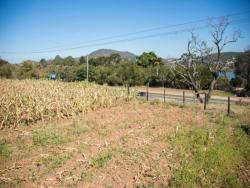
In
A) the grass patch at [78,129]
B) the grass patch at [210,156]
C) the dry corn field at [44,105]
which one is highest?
the dry corn field at [44,105]

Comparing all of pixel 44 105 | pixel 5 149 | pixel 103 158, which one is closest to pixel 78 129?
pixel 44 105

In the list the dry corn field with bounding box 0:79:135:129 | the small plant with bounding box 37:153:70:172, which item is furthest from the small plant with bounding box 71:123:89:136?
the small plant with bounding box 37:153:70:172

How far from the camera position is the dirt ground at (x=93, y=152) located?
6.46m

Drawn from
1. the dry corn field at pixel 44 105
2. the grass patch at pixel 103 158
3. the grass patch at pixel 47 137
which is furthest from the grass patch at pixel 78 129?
the grass patch at pixel 103 158

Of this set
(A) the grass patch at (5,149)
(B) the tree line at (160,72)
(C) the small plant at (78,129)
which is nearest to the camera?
(A) the grass patch at (5,149)

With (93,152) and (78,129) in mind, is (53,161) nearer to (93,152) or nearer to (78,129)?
(93,152)

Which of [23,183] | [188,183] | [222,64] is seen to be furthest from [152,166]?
[222,64]

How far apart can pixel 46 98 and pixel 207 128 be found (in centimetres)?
770

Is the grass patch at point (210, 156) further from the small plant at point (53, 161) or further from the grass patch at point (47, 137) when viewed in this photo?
the grass patch at point (47, 137)

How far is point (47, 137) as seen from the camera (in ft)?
30.8

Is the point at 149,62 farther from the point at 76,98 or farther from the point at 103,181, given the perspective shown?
the point at 103,181

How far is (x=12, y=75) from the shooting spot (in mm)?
47125

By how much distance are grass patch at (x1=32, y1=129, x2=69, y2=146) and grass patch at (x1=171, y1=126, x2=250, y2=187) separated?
13.7 feet

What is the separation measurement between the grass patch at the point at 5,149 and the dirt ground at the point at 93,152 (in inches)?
5.2
